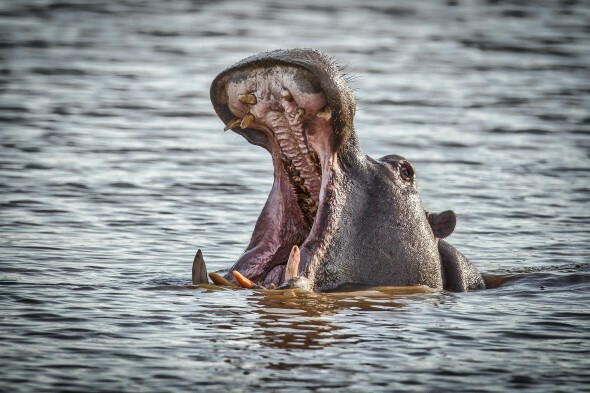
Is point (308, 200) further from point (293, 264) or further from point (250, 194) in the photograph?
point (250, 194)

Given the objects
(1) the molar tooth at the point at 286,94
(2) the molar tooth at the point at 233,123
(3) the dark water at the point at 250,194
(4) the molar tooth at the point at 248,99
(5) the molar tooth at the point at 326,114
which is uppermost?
(1) the molar tooth at the point at 286,94

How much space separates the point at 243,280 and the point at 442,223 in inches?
61.2

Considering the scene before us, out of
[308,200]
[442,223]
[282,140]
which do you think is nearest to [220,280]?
[308,200]

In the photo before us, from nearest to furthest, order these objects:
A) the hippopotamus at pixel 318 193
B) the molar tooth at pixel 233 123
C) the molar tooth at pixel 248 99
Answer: the hippopotamus at pixel 318 193, the molar tooth at pixel 248 99, the molar tooth at pixel 233 123

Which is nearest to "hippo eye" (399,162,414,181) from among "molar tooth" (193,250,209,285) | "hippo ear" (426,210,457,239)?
"hippo ear" (426,210,457,239)

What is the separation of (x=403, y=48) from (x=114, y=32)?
4928 millimetres

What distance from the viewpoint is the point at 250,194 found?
13031 millimetres

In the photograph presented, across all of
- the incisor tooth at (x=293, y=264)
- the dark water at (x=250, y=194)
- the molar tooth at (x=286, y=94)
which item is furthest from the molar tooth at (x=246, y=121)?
the dark water at (x=250, y=194)

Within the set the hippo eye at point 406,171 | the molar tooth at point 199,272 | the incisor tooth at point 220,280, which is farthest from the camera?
the hippo eye at point 406,171

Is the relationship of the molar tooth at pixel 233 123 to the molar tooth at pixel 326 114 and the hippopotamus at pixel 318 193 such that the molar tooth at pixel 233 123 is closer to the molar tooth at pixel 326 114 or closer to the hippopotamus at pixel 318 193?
the hippopotamus at pixel 318 193

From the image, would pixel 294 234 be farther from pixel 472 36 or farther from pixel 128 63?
pixel 472 36

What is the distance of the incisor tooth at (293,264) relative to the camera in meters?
7.94

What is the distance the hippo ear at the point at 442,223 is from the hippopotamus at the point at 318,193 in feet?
0.53

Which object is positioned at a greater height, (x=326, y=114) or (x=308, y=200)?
(x=326, y=114)
